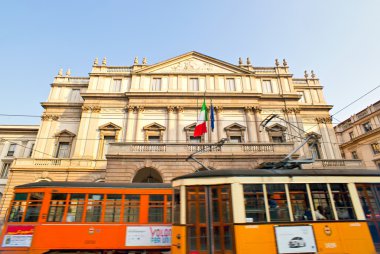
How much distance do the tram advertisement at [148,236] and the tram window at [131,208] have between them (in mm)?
389

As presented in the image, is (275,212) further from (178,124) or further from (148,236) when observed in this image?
→ (178,124)

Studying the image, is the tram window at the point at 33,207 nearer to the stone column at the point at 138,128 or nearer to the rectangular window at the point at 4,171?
the stone column at the point at 138,128

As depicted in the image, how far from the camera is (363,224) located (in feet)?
21.8

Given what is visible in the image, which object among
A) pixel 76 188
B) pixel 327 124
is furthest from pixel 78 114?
pixel 327 124

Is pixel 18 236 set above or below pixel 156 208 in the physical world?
below

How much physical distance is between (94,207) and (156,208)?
2.57 metres

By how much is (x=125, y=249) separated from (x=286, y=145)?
12820mm

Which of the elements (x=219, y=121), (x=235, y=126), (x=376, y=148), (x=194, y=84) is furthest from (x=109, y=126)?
(x=376, y=148)

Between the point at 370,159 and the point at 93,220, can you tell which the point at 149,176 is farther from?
the point at 370,159

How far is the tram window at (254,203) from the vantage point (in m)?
6.39

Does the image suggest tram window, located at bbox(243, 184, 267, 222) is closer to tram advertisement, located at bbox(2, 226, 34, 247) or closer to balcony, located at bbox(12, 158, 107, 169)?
tram advertisement, located at bbox(2, 226, 34, 247)

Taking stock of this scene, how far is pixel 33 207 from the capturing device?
9016 mm

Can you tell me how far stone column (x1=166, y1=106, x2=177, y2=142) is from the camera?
20.9m

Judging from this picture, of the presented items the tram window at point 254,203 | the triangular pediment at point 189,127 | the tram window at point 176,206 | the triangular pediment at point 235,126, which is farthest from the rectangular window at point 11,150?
the tram window at point 254,203
